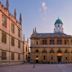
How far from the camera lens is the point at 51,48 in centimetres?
10912

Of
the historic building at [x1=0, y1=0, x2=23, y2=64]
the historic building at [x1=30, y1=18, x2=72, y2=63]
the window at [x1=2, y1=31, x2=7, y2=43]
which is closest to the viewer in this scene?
the historic building at [x1=0, y1=0, x2=23, y2=64]

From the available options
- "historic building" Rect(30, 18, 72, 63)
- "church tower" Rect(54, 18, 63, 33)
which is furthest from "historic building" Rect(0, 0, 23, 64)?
"church tower" Rect(54, 18, 63, 33)

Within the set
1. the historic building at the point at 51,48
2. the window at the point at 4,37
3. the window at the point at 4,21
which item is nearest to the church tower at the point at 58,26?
the historic building at the point at 51,48

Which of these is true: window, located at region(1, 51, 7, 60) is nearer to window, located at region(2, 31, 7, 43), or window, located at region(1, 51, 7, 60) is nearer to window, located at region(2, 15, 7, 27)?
window, located at region(2, 31, 7, 43)

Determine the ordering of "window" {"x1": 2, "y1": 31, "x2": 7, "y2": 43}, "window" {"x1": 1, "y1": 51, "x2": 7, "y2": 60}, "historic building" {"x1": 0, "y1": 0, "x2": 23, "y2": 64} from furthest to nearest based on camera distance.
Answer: "window" {"x1": 2, "y1": 31, "x2": 7, "y2": 43} → "window" {"x1": 1, "y1": 51, "x2": 7, "y2": 60} → "historic building" {"x1": 0, "y1": 0, "x2": 23, "y2": 64}

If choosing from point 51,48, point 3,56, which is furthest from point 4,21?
point 51,48

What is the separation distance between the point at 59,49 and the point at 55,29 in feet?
50.8

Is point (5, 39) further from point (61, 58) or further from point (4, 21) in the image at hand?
point (61, 58)

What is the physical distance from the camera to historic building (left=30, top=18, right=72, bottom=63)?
108 metres

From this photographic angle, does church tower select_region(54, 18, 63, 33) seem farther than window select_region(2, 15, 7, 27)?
Yes

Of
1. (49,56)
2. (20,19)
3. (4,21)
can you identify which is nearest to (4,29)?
(4,21)

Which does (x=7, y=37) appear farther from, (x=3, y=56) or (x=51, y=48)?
(x=51, y=48)

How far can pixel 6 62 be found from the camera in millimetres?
51031

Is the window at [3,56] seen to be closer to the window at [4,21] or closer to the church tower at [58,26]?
the window at [4,21]
